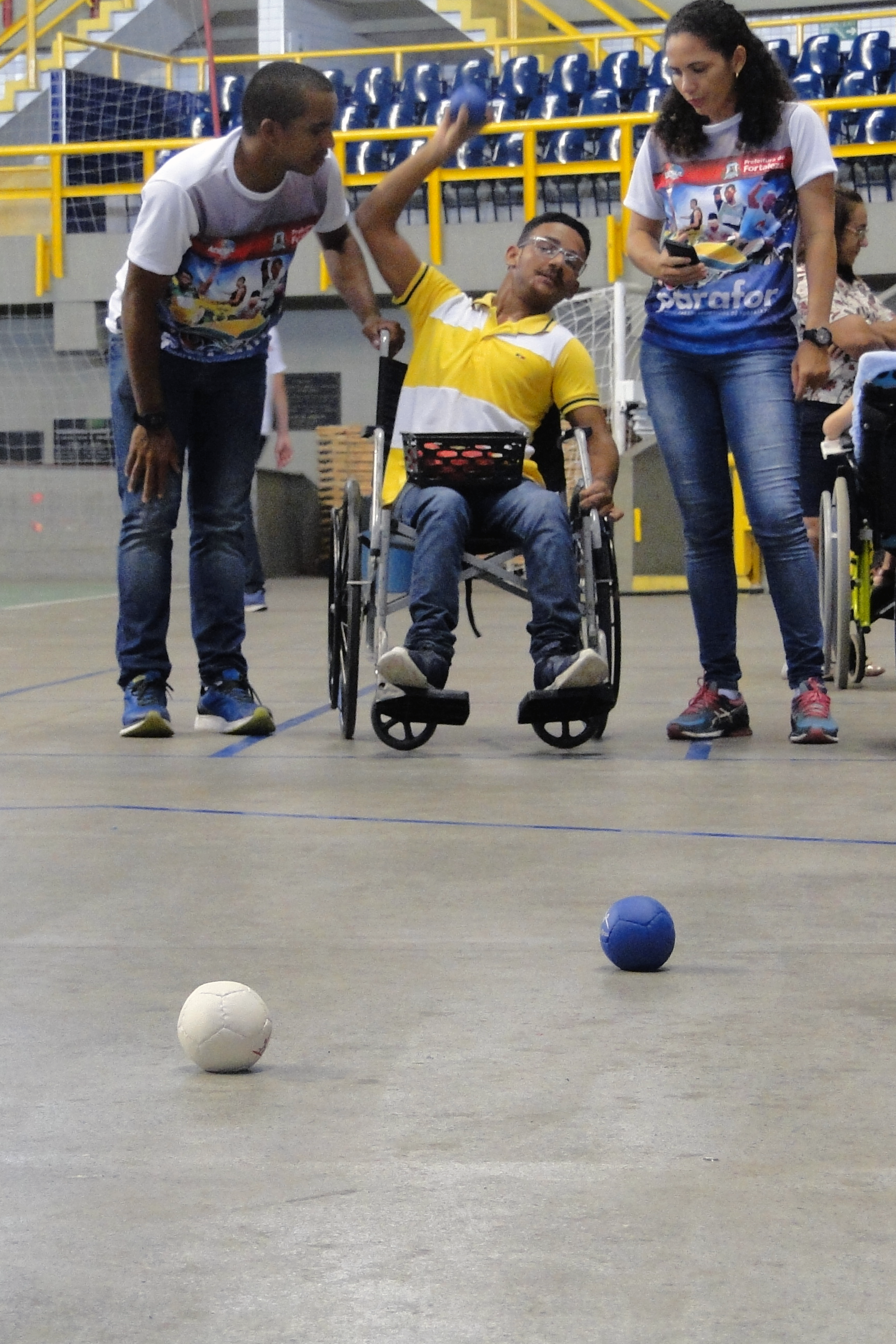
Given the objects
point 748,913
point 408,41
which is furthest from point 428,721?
point 408,41

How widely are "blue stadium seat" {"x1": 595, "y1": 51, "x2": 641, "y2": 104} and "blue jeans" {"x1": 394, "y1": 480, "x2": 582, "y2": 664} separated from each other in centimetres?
1300

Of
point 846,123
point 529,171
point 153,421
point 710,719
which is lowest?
point 710,719

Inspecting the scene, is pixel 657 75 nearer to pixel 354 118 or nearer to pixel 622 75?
pixel 622 75

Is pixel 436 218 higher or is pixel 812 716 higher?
pixel 436 218

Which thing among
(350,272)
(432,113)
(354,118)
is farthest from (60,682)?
(432,113)

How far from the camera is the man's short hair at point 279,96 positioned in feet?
12.7

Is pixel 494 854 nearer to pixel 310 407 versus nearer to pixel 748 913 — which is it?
pixel 748 913

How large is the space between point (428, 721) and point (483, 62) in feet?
50.1

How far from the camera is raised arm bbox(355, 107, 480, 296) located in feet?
13.1

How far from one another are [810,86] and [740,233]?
12.6m

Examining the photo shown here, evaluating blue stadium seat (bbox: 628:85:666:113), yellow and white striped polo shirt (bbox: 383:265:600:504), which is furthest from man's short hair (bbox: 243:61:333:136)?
blue stadium seat (bbox: 628:85:666:113)

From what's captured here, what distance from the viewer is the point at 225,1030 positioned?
1744mm

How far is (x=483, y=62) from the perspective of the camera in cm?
1806

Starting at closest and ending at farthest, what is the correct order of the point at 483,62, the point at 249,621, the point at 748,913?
the point at 748,913
the point at 249,621
the point at 483,62
